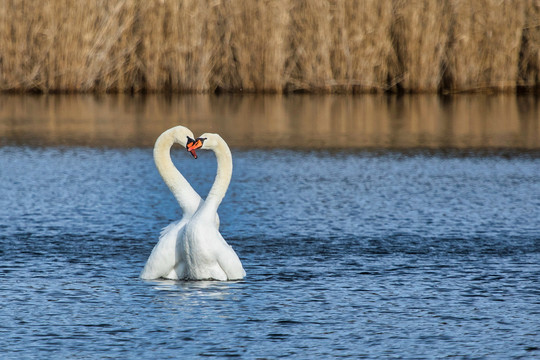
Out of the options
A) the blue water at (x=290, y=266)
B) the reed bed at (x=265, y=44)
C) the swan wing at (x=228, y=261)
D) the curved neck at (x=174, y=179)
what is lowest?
the blue water at (x=290, y=266)

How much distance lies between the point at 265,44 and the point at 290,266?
18710mm

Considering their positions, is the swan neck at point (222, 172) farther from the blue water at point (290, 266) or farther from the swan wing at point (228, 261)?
the blue water at point (290, 266)

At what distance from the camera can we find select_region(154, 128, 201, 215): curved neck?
903 cm

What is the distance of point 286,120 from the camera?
22.8m

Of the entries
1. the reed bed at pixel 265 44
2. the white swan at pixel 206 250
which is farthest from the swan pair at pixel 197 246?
the reed bed at pixel 265 44

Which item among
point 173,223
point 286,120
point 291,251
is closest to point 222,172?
point 173,223

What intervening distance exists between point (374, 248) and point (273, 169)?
5905 millimetres

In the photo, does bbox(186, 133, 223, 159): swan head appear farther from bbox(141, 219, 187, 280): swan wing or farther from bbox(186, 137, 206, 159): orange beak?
bbox(141, 219, 187, 280): swan wing

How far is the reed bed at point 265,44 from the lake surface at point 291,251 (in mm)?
8742

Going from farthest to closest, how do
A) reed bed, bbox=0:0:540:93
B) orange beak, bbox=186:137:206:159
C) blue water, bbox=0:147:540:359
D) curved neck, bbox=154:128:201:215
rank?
reed bed, bbox=0:0:540:93 < curved neck, bbox=154:128:201:215 < orange beak, bbox=186:137:206:159 < blue water, bbox=0:147:540:359

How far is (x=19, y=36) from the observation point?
2781cm

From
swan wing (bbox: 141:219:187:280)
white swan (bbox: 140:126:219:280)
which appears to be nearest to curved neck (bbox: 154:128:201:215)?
white swan (bbox: 140:126:219:280)

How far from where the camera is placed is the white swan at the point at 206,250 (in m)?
8.45

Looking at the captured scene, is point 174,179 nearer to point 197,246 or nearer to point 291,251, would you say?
point 197,246
